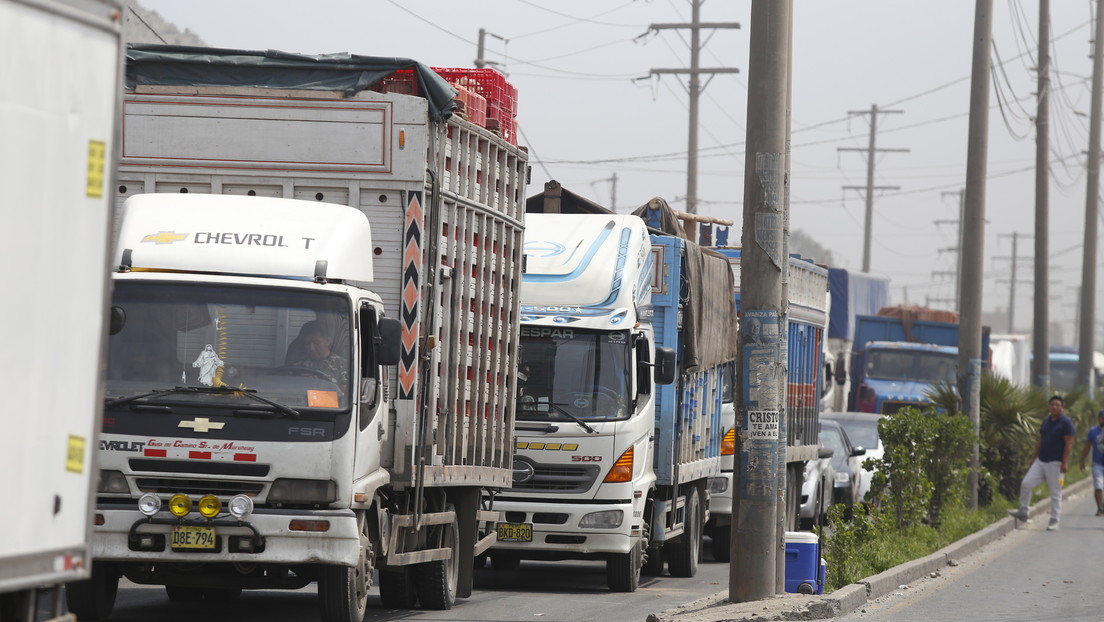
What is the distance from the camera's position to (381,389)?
10367 millimetres

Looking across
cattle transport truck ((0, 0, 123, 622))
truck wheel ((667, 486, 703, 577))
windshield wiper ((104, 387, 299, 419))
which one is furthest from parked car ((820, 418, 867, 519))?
cattle transport truck ((0, 0, 123, 622))

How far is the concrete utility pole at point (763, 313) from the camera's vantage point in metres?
11.4

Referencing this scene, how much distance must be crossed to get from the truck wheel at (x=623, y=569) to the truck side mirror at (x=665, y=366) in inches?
58.3

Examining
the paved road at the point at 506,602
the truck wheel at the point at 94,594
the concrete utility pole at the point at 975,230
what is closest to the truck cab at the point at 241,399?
the truck wheel at the point at 94,594

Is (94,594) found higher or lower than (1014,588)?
higher

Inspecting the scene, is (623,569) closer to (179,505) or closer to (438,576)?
(438,576)

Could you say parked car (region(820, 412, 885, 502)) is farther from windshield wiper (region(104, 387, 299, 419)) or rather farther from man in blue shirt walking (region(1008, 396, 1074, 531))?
windshield wiper (region(104, 387, 299, 419))

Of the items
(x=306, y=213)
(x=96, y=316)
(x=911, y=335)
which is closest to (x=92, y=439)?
(x=96, y=316)

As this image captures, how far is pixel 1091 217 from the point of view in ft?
137

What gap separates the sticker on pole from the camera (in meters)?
11.4

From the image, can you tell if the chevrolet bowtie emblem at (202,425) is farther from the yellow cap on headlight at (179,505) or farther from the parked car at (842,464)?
the parked car at (842,464)

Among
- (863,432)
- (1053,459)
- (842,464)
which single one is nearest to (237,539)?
(842,464)

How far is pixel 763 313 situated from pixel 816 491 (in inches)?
422

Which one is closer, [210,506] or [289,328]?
[210,506]
